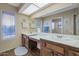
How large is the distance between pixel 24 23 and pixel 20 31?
0.49 feet

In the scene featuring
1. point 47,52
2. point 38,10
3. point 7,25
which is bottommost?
point 47,52

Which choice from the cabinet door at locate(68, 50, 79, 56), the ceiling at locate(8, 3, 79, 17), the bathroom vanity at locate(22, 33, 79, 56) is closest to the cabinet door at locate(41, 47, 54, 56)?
the bathroom vanity at locate(22, 33, 79, 56)

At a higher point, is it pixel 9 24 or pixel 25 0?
pixel 25 0

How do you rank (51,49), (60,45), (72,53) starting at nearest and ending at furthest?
(72,53), (60,45), (51,49)

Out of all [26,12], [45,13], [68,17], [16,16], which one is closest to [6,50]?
[16,16]

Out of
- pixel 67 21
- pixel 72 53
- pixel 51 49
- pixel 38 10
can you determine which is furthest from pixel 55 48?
pixel 38 10

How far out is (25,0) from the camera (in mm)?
734

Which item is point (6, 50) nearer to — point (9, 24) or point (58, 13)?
point (9, 24)

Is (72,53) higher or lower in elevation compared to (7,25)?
lower

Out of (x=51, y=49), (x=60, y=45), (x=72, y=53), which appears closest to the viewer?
(x=72, y=53)

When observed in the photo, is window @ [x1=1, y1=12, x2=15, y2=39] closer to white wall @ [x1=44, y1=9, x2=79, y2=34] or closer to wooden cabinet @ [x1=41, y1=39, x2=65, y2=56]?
wooden cabinet @ [x1=41, y1=39, x2=65, y2=56]

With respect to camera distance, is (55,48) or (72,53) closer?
(72,53)

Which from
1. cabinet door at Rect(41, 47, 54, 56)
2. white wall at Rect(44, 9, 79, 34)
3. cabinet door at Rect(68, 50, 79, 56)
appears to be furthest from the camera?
cabinet door at Rect(41, 47, 54, 56)

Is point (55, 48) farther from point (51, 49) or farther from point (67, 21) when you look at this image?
point (67, 21)
